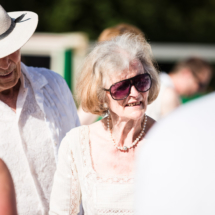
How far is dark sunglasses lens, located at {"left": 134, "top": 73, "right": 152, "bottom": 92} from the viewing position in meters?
1.96

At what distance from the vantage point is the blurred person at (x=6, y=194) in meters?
1.78

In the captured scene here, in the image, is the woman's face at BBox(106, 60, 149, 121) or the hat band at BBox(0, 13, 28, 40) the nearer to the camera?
the woman's face at BBox(106, 60, 149, 121)

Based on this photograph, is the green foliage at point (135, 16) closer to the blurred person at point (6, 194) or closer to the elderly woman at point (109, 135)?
the elderly woman at point (109, 135)

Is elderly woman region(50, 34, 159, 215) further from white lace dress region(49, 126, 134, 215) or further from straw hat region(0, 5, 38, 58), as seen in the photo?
straw hat region(0, 5, 38, 58)

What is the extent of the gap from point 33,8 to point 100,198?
10860 millimetres

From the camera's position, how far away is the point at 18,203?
2.11m

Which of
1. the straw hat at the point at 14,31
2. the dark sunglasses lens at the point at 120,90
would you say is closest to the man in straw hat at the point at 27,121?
the straw hat at the point at 14,31

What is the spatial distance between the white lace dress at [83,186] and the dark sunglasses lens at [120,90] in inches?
11.2

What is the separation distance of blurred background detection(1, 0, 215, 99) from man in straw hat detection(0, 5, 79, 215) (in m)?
7.31

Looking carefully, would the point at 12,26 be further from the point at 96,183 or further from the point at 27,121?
the point at 96,183

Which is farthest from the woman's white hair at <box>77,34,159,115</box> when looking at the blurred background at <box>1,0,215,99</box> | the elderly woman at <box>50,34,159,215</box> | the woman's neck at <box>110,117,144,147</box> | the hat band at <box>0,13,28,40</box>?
the blurred background at <box>1,0,215,99</box>

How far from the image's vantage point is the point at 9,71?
2.11 m

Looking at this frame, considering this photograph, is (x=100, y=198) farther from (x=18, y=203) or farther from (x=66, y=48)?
(x=66, y=48)

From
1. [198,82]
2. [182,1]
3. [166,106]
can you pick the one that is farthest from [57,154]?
[182,1]
